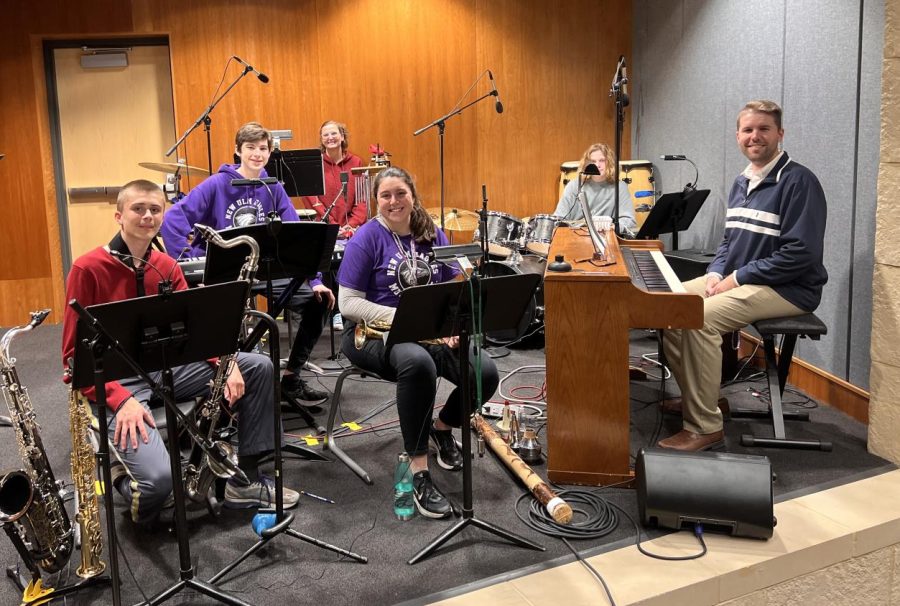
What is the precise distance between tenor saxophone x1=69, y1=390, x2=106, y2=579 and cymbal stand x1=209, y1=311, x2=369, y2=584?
0.43m

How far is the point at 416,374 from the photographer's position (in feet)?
10.7

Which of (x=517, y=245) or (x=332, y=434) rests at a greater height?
(x=517, y=245)

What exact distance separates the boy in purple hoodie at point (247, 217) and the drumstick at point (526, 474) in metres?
1.16

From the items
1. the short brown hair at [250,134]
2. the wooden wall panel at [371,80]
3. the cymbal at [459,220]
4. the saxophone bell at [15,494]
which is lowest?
the saxophone bell at [15,494]

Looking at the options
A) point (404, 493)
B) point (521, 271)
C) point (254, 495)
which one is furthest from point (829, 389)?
point (254, 495)

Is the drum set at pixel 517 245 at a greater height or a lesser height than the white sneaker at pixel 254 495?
greater

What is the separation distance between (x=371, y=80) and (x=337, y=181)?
1097 mm

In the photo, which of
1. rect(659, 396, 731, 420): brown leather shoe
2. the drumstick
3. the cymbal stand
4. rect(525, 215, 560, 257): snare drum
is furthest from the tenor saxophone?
rect(525, 215, 560, 257): snare drum

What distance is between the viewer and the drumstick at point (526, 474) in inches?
120

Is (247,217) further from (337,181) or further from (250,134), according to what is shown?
(337,181)

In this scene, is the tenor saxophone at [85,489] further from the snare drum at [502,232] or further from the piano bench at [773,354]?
the snare drum at [502,232]

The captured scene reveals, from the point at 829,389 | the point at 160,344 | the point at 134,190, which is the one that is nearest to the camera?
the point at 160,344

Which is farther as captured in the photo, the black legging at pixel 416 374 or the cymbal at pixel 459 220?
the cymbal at pixel 459 220

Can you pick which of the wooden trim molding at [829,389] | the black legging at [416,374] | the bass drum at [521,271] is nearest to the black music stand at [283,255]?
the black legging at [416,374]
